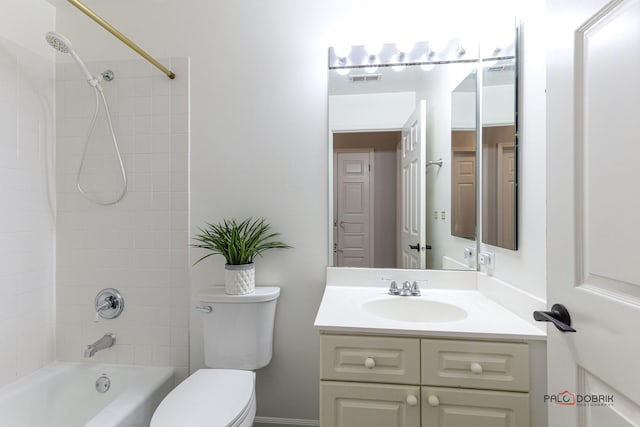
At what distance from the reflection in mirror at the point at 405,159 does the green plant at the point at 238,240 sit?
1.16ft

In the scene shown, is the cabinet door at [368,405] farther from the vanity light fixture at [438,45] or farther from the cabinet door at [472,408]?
the vanity light fixture at [438,45]

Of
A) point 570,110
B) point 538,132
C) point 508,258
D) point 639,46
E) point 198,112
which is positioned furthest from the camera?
point 198,112

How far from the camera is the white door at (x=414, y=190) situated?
1.54 m

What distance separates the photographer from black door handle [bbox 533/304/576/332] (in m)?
0.75

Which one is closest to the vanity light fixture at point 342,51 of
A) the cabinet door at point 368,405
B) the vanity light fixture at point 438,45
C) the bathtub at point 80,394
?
the vanity light fixture at point 438,45

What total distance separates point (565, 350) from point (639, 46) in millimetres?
691

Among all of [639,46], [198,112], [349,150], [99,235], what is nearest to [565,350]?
[639,46]

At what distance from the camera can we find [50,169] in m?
1.70

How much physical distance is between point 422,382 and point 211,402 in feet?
2.56

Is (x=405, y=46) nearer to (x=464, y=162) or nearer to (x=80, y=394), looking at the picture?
(x=464, y=162)

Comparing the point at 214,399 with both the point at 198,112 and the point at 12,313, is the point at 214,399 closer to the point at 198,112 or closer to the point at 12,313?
the point at 12,313

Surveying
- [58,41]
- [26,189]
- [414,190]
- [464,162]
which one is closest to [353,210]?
[414,190]

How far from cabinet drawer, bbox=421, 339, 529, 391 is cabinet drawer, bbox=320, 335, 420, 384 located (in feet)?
0.15

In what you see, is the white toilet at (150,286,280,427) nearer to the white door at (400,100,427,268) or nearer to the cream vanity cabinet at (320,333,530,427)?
the cream vanity cabinet at (320,333,530,427)
